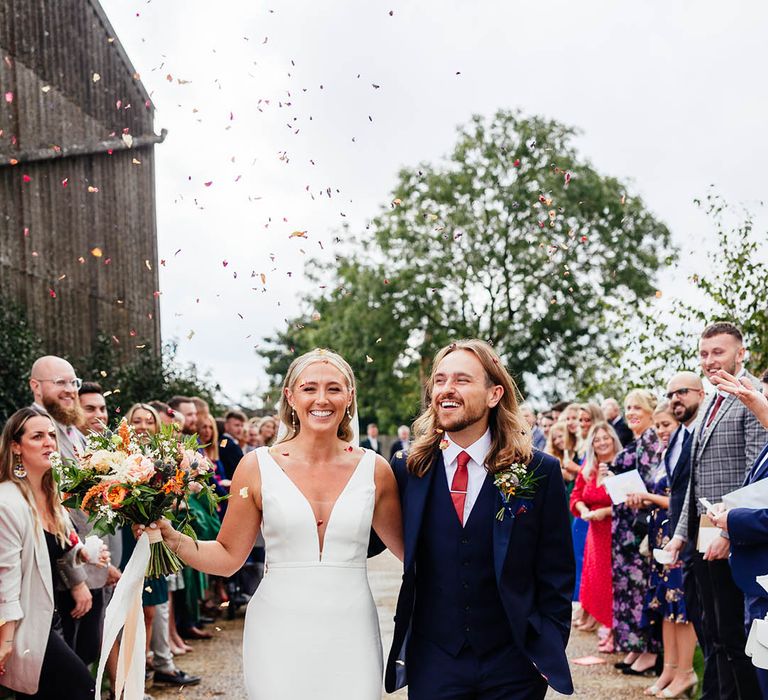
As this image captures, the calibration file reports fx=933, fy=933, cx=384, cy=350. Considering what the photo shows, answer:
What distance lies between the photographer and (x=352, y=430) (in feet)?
14.9

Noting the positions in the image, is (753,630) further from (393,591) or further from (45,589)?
(393,591)

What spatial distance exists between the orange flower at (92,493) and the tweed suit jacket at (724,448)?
3.58 meters

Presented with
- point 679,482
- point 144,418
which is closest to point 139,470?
point 144,418

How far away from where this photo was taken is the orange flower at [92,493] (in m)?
3.82

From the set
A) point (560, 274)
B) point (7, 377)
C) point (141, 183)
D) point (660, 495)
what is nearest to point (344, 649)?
point (660, 495)

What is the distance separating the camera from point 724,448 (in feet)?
18.5

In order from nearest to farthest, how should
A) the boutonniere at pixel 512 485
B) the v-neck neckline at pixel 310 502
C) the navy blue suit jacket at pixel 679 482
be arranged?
1. the boutonniere at pixel 512 485
2. the v-neck neckline at pixel 310 502
3. the navy blue suit jacket at pixel 679 482

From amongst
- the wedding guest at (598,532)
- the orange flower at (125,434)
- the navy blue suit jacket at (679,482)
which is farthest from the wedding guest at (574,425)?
the orange flower at (125,434)

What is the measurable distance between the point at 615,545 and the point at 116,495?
550 centimetres

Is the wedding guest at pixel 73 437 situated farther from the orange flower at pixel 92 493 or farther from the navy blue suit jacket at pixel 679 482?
the navy blue suit jacket at pixel 679 482

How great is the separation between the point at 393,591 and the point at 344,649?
8207 millimetres

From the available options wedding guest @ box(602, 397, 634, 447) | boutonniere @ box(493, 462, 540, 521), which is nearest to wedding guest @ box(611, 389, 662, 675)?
wedding guest @ box(602, 397, 634, 447)

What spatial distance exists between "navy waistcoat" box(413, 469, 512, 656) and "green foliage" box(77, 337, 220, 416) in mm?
10694

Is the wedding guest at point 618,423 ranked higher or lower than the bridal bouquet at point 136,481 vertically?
lower
